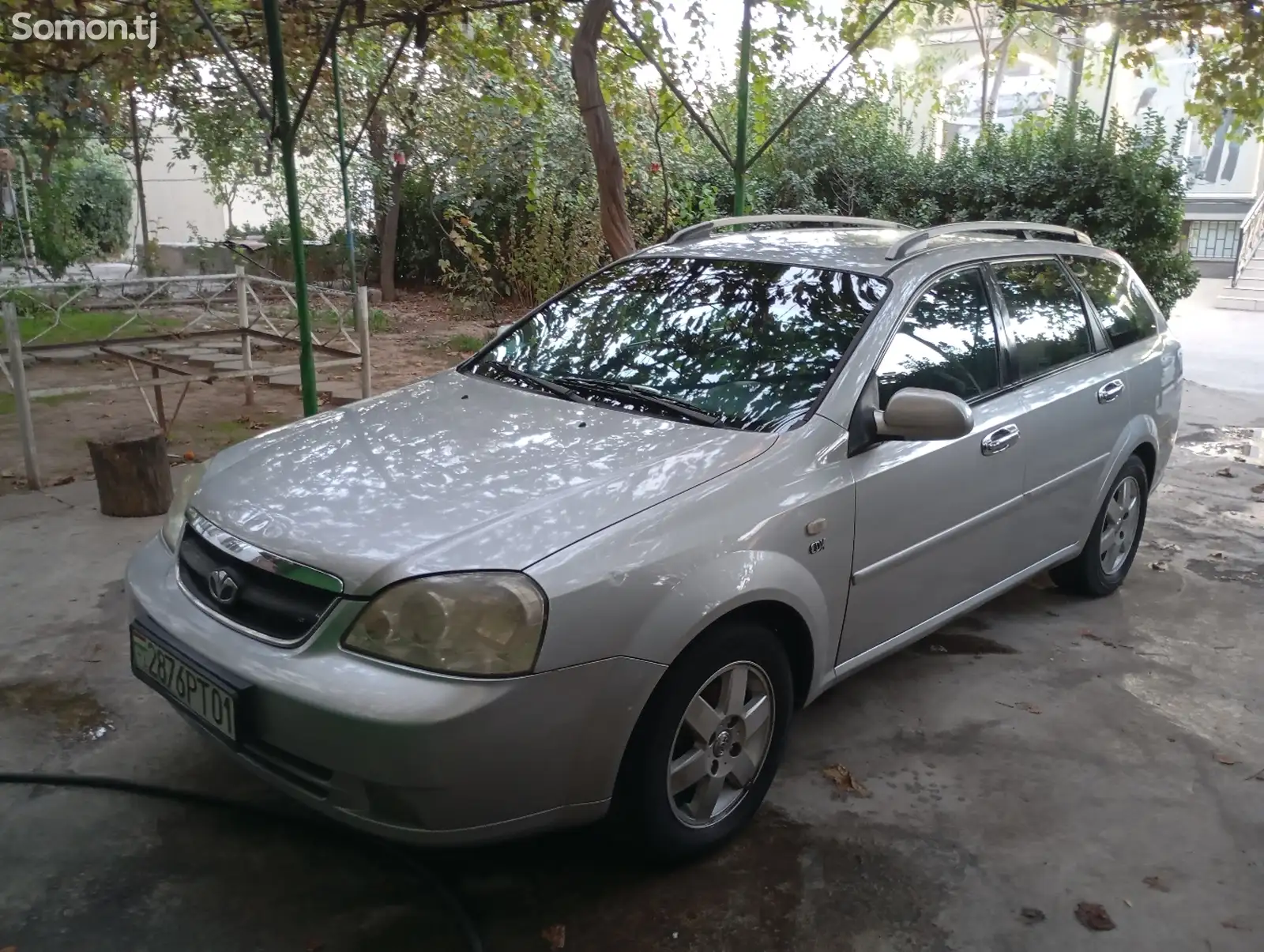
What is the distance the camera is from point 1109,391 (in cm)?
414

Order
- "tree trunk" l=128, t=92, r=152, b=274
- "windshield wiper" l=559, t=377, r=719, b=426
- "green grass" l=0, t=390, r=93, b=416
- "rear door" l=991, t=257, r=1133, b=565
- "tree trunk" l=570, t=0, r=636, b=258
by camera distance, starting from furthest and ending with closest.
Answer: "tree trunk" l=128, t=92, r=152, b=274
"green grass" l=0, t=390, r=93, b=416
"tree trunk" l=570, t=0, r=636, b=258
"rear door" l=991, t=257, r=1133, b=565
"windshield wiper" l=559, t=377, r=719, b=426

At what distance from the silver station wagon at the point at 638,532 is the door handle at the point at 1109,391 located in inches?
0.7

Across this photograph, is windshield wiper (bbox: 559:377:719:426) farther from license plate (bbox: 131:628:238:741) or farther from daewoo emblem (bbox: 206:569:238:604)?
license plate (bbox: 131:628:238:741)

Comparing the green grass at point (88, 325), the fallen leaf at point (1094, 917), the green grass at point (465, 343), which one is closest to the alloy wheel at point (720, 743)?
the fallen leaf at point (1094, 917)

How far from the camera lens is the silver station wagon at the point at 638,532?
2.21 meters

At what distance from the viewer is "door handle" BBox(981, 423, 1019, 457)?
11.2 ft

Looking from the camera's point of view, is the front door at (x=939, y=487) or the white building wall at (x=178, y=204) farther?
the white building wall at (x=178, y=204)

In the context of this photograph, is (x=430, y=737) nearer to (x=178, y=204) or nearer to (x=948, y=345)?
(x=948, y=345)

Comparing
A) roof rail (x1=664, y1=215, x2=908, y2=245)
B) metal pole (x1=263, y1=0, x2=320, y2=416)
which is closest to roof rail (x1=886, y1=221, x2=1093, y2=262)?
roof rail (x1=664, y1=215, x2=908, y2=245)

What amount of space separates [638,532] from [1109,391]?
A: 2.65 m

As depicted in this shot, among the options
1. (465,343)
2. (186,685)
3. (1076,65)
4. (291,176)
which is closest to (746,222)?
(291,176)

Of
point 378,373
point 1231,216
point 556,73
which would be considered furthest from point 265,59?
point 1231,216

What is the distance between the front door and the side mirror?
5.4 inches

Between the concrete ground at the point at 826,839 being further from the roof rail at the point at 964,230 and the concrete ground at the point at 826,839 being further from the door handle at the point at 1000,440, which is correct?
the roof rail at the point at 964,230
